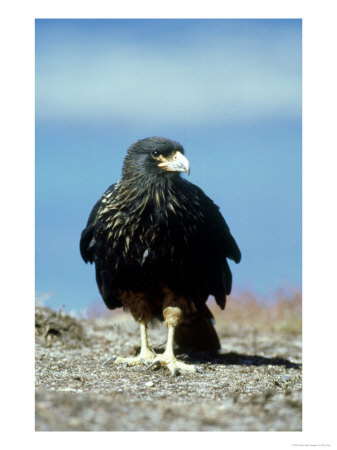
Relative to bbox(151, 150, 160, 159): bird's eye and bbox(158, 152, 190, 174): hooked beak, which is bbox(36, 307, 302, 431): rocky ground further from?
bbox(151, 150, 160, 159): bird's eye

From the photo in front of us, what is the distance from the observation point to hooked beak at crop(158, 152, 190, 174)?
205 inches

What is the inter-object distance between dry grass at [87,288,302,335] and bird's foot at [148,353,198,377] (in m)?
3.55

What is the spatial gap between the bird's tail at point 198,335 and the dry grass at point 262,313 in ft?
8.85

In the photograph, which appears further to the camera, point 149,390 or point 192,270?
point 192,270

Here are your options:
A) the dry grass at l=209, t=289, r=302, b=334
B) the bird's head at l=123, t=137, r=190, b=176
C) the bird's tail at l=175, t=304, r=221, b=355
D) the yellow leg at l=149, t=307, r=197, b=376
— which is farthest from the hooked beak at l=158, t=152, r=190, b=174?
the dry grass at l=209, t=289, r=302, b=334

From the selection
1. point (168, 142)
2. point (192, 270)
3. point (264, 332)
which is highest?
point (168, 142)

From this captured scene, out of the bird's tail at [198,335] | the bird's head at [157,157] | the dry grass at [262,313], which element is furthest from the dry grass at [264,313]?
the bird's head at [157,157]

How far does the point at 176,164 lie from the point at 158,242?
68 centimetres

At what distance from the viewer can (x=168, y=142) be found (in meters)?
5.39

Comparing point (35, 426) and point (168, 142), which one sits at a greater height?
point (168, 142)

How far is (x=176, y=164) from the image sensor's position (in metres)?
5.28
